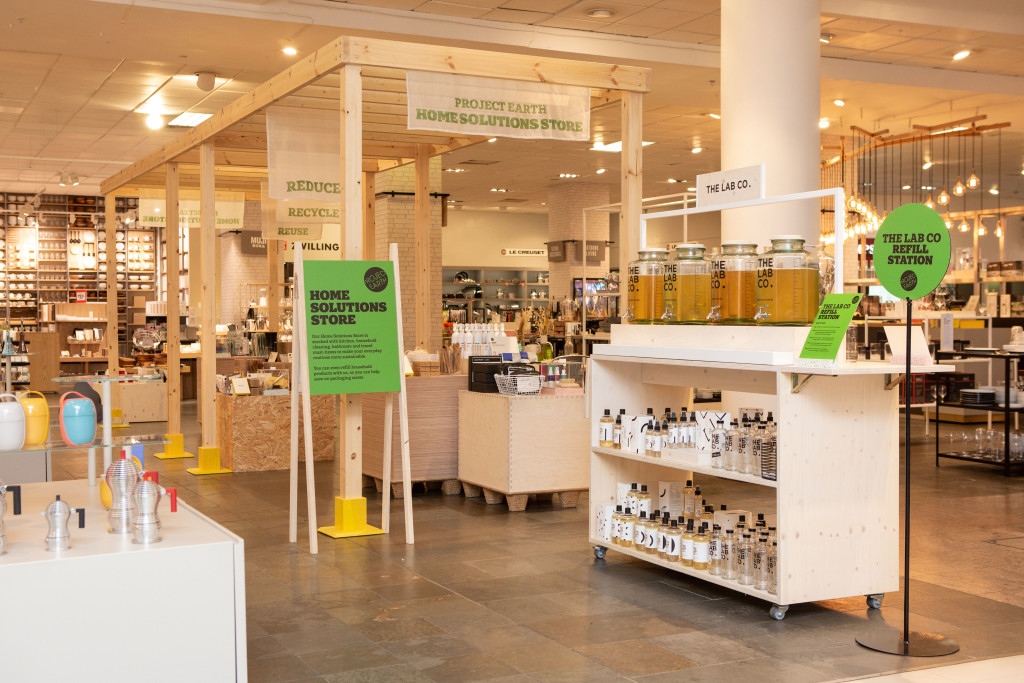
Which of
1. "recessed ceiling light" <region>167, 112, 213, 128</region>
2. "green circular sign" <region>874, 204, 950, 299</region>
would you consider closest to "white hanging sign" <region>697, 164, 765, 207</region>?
"green circular sign" <region>874, 204, 950, 299</region>

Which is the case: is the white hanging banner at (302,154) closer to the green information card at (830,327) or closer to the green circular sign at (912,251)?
the green information card at (830,327)

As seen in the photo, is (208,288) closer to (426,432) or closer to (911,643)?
(426,432)

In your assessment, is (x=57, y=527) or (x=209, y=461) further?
(x=209, y=461)

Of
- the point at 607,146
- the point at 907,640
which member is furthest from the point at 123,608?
the point at 607,146

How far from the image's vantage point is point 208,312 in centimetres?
896

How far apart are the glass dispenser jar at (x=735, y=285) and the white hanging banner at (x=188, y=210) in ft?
29.4

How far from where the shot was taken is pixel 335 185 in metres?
7.75

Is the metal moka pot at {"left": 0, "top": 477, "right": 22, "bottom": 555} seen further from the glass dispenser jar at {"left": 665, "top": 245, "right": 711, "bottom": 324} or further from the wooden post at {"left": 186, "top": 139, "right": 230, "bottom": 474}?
the wooden post at {"left": 186, "top": 139, "right": 230, "bottom": 474}

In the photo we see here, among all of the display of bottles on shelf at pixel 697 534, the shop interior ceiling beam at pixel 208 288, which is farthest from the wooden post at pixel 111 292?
the display of bottles on shelf at pixel 697 534

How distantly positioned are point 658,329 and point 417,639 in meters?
1.93

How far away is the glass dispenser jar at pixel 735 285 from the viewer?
461 centimetres

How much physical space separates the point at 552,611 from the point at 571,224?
52.6ft

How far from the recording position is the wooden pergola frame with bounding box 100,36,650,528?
6.04 metres

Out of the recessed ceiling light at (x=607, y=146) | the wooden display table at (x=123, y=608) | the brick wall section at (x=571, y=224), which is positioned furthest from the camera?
the brick wall section at (x=571, y=224)
